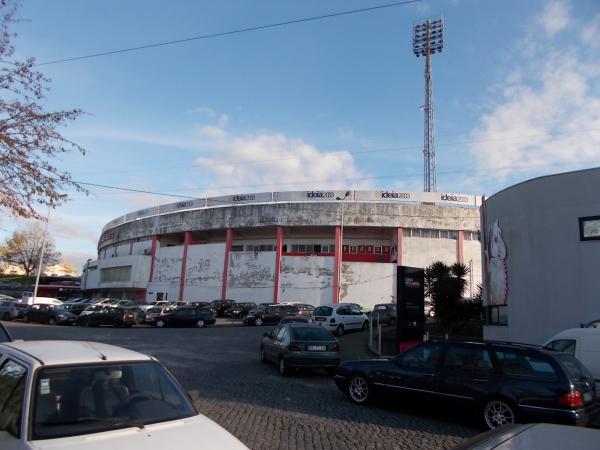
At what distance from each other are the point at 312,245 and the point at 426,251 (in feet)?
40.7

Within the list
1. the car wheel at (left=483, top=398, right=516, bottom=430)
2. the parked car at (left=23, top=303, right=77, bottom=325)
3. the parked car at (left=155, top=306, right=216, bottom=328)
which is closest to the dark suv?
the car wheel at (left=483, top=398, right=516, bottom=430)

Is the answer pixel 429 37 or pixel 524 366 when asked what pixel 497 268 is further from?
pixel 429 37

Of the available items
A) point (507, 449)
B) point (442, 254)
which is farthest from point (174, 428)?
point (442, 254)

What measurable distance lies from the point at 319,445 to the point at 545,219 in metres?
13.9

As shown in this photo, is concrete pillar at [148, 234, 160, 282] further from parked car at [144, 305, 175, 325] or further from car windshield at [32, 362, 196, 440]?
car windshield at [32, 362, 196, 440]

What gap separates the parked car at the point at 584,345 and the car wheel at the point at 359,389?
3977mm

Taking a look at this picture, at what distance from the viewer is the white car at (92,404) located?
339 centimetres

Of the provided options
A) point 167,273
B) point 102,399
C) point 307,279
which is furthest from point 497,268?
point 167,273

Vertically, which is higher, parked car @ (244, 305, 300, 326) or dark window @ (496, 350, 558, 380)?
parked car @ (244, 305, 300, 326)

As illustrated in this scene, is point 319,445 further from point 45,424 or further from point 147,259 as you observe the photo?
point 147,259

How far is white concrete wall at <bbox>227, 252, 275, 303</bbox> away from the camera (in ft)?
165

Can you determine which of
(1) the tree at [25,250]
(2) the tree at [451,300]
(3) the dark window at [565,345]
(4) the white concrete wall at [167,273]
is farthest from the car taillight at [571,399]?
(1) the tree at [25,250]

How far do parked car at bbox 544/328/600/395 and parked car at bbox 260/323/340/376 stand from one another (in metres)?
5.54

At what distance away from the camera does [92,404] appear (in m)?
3.82
